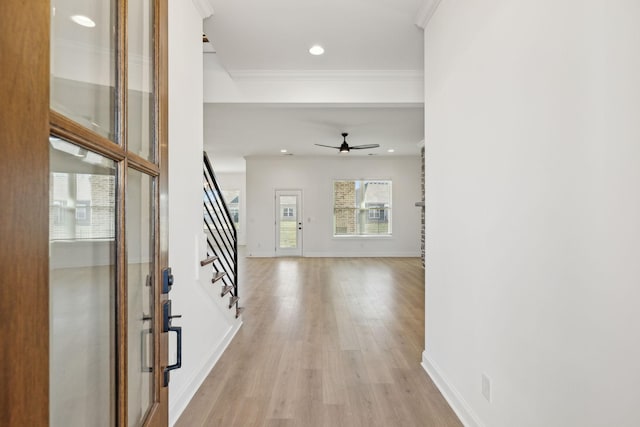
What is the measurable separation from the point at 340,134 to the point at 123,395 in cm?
659

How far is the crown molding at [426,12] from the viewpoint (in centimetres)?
253

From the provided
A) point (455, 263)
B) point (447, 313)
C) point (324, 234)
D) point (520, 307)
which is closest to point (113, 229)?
→ point (520, 307)

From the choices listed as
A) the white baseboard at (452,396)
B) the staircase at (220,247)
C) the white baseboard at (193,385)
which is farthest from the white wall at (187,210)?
the white baseboard at (452,396)

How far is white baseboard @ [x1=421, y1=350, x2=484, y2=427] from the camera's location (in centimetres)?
191

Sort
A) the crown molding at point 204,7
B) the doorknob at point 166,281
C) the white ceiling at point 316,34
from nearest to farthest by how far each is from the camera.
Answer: the doorknob at point 166,281 < the crown molding at point 204,7 < the white ceiling at point 316,34

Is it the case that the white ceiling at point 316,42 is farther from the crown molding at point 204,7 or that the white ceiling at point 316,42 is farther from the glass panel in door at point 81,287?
the glass panel in door at point 81,287

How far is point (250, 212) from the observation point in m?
9.81

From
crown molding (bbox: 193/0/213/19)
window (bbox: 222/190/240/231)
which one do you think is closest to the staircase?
crown molding (bbox: 193/0/213/19)

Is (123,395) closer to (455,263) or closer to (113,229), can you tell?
(113,229)

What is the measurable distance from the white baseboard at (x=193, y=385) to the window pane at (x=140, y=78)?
5.19 feet

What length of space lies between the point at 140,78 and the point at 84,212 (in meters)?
0.49

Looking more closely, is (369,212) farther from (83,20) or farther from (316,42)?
(83,20)

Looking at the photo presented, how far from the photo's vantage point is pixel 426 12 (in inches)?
104

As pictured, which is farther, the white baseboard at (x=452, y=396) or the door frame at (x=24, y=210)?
the white baseboard at (x=452, y=396)
